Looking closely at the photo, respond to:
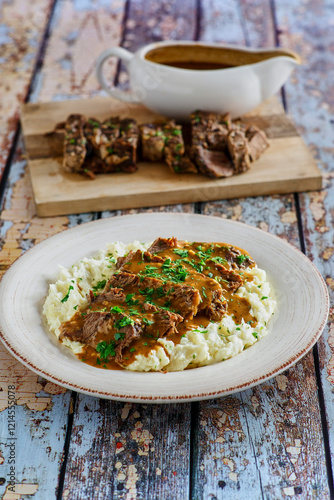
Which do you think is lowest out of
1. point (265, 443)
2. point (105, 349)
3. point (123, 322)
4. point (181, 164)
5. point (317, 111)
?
point (317, 111)

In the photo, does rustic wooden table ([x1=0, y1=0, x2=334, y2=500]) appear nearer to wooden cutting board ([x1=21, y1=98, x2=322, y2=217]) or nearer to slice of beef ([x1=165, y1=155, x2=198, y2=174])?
wooden cutting board ([x1=21, y1=98, x2=322, y2=217])

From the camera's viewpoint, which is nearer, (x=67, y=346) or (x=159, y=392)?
(x=159, y=392)

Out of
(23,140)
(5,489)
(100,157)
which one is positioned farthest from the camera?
(23,140)

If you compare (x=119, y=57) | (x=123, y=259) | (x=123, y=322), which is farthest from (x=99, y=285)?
(x=119, y=57)

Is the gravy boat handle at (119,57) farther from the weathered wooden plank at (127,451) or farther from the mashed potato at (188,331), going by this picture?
the weathered wooden plank at (127,451)

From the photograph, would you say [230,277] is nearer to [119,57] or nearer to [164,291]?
[164,291]

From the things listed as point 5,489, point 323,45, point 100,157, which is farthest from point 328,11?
point 5,489

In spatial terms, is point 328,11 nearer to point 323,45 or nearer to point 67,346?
point 323,45
